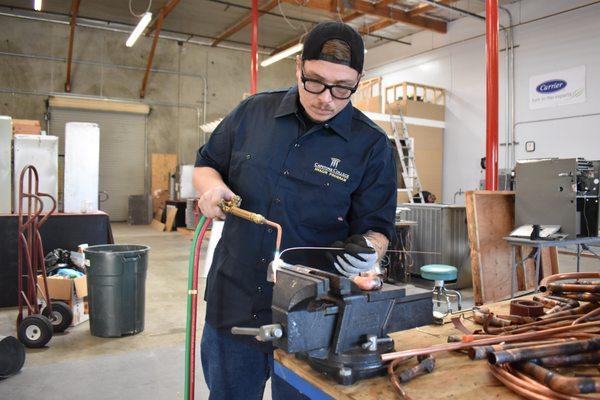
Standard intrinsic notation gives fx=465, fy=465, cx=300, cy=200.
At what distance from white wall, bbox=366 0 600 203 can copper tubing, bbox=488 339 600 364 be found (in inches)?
331

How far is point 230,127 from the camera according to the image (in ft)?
4.81

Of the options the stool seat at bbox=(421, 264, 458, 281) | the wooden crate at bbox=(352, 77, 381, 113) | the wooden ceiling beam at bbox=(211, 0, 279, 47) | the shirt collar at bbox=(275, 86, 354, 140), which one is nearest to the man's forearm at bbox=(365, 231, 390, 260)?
the shirt collar at bbox=(275, 86, 354, 140)

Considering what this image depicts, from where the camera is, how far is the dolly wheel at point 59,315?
359cm

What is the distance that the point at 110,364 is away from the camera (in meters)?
3.07

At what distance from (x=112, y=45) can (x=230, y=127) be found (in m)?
11.9

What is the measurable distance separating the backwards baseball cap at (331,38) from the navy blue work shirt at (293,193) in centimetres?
19

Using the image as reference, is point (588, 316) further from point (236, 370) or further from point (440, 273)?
point (440, 273)

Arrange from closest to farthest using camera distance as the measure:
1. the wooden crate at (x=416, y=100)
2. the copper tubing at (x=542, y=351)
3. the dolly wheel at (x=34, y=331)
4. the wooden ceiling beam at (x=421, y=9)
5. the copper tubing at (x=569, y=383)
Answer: the copper tubing at (x=569, y=383) < the copper tubing at (x=542, y=351) < the dolly wheel at (x=34, y=331) < the wooden ceiling beam at (x=421, y=9) < the wooden crate at (x=416, y=100)

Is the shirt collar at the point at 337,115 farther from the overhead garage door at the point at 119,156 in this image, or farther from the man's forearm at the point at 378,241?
the overhead garage door at the point at 119,156

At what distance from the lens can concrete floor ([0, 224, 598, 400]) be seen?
2.66 metres

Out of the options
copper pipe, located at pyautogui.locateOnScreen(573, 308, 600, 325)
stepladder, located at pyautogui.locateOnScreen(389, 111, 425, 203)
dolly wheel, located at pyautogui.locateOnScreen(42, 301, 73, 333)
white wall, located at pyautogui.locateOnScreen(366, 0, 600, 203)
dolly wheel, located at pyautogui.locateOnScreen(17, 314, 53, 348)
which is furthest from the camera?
stepladder, located at pyautogui.locateOnScreen(389, 111, 425, 203)

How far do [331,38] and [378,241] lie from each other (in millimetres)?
562

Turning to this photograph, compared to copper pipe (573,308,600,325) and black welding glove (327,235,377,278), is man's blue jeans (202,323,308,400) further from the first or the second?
copper pipe (573,308,600,325)

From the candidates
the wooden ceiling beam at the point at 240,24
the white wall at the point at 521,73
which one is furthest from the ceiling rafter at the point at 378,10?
the wooden ceiling beam at the point at 240,24
